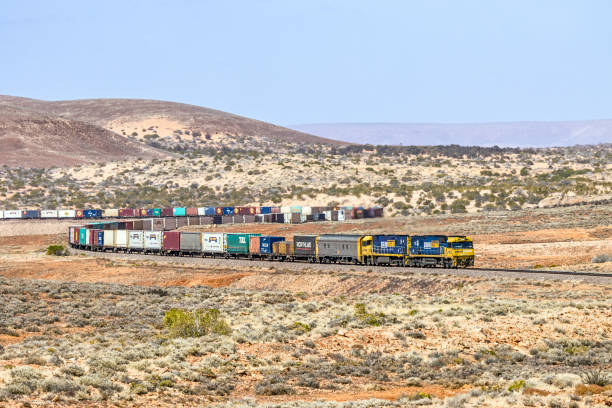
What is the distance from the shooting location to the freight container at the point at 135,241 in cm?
8106

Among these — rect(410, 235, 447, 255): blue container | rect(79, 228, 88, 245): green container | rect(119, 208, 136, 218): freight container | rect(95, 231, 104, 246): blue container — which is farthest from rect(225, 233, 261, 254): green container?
rect(119, 208, 136, 218): freight container

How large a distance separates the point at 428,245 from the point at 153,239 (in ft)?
107

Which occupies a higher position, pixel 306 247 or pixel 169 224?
pixel 169 224

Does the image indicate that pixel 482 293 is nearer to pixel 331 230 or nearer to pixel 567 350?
pixel 567 350

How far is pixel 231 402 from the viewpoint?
872 inches

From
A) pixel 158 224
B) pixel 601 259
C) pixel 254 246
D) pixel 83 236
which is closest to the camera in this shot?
pixel 601 259

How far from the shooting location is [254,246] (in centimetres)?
7031

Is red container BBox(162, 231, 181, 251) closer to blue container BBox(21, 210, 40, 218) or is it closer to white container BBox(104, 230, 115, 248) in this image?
white container BBox(104, 230, 115, 248)

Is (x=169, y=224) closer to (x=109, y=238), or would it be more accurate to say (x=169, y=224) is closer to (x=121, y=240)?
(x=109, y=238)

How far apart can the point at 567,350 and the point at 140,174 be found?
493 feet

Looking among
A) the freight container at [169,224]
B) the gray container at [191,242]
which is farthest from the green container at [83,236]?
the freight container at [169,224]

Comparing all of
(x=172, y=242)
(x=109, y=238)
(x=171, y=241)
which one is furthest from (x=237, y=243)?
(x=109, y=238)

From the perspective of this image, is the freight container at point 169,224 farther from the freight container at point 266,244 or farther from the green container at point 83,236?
the freight container at point 266,244

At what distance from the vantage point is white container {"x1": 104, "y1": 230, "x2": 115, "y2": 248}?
84.1 m
